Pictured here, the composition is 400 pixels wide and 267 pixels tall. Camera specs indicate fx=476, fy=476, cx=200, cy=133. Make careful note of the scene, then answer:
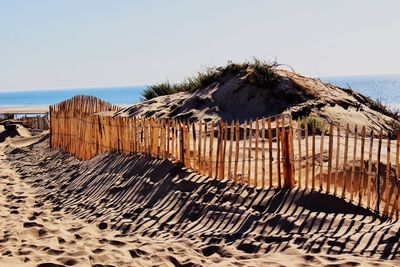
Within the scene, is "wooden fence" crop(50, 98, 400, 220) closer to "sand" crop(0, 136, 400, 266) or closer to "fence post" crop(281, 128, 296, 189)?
"fence post" crop(281, 128, 296, 189)

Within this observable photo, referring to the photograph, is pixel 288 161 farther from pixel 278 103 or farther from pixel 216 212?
pixel 278 103

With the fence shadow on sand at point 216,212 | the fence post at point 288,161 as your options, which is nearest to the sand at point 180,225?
the fence shadow on sand at point 216,212

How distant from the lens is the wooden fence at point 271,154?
5234 millimetres

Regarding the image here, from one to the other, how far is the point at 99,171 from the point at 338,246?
200 inches

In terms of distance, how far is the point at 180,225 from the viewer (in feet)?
18.2

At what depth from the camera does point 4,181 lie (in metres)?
9.11

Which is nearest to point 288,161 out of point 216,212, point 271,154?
point 271,154

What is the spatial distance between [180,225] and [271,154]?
1.47m

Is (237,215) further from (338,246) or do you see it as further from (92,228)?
(92,228)

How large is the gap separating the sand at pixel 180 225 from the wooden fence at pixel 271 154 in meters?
0.21

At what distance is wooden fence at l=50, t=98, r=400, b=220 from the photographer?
17.2 feet

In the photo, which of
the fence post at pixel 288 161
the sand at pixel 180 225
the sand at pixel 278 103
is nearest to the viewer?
the sand at pixel 180 225

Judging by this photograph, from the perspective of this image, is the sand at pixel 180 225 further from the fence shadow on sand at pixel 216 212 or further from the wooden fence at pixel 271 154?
the wooden fence at pixel 271 154

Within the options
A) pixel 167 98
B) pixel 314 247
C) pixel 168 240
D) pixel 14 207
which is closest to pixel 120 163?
pixel 14 207
